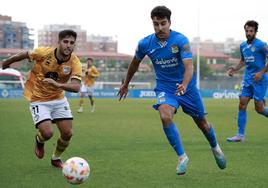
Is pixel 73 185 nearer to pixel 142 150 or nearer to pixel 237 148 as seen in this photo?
pixel 142 150

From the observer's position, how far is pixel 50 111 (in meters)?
9.01

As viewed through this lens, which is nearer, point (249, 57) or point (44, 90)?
point (44, 90)

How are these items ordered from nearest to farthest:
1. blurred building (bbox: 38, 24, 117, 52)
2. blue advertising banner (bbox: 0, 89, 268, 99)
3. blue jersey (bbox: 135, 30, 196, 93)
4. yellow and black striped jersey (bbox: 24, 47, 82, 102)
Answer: blue jersey (bbox: 135, 30, 196, 93) → yellow and black striped jersey (bbox: 24, 47, 82, 102) → blue advertising banner (bbox: 0, 89, 268, 99) → blurred building (bbox: 38, 24, 117, 52)

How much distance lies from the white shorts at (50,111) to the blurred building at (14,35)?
56.0 metres

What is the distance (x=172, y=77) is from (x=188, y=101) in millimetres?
420

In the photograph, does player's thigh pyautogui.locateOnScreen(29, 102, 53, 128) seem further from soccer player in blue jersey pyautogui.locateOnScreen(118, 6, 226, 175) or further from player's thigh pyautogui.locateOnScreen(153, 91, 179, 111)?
player's thigh pyautogui.locateOnScreen(153, 91, 179, 111)

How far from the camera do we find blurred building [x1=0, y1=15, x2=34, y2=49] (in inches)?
2543

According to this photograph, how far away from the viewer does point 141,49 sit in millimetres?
8664

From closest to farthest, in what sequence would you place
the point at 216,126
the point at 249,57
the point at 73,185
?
the point at 73,185 < the point at 249,57 < the point at 216,126

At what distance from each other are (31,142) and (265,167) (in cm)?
560

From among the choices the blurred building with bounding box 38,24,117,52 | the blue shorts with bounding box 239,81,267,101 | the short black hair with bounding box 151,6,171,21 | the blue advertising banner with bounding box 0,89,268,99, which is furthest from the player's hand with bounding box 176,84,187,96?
the blurred building with bounding box 38,24,117,52

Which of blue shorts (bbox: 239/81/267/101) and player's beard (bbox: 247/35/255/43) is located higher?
player's beard (bbox: 247/35/255/43)

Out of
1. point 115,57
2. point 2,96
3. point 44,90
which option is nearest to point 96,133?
point 44,90

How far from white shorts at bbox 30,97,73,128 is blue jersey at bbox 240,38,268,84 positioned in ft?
16.5
